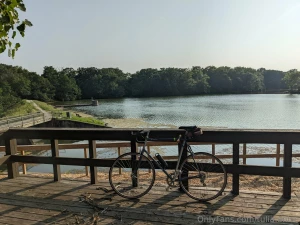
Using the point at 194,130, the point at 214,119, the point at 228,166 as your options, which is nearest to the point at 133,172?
the point at 194,130

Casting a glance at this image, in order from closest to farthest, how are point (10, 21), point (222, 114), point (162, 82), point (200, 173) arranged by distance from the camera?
point (10, 21), point (200, 173), point (222, 114), point (162, 82)

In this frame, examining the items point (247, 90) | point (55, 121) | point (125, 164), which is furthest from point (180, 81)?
point (125, 164)

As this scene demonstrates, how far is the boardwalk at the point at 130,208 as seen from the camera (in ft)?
8.40

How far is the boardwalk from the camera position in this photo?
8.40 ft

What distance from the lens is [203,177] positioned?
3.05m

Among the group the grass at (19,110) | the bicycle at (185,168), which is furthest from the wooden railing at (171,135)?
the grass at (19,110)

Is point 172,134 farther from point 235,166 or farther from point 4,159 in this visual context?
point 4,159

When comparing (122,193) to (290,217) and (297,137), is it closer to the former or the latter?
(290,217)

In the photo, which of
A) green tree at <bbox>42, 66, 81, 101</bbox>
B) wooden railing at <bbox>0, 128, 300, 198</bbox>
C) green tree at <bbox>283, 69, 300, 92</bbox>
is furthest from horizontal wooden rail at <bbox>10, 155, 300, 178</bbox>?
green tree at <bbox>283, 69, 300, 92</bbox>

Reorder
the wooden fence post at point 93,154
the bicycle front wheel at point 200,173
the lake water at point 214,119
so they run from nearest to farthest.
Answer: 1. the bicycle front wheel at point 200,173
2. the wooden fence post at point 93,154
3. the lake water at point 214,119

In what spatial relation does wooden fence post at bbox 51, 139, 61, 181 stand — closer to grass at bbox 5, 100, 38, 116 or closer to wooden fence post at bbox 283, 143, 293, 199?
wooden fence post at bbox 283, 143, 293, 199

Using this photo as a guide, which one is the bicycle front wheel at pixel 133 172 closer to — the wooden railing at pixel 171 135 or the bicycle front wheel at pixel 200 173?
the wooden railing at pixel 171 135

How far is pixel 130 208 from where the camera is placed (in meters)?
2.83

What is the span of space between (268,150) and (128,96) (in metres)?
87.5
